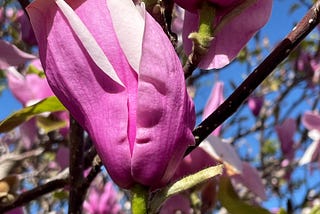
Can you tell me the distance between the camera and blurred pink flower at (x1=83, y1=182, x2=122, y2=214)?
6.07 ft

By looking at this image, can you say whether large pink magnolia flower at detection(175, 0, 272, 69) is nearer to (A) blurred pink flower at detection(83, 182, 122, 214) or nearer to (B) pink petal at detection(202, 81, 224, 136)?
(B) pink petal at detection(202, 81, 224, 136)

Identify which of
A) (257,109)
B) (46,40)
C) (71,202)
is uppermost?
(46,40)

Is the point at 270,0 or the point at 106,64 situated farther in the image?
the point at 270,0

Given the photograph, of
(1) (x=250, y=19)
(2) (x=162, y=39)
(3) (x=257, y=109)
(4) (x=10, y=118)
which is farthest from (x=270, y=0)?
(3) (x=257, y=109)

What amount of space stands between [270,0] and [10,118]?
1.33ft

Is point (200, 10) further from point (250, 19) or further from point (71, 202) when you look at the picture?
point (71, 202)

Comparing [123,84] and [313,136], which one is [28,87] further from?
[123,84]

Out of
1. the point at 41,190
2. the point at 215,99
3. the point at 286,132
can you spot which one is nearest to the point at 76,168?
the point at 41,190

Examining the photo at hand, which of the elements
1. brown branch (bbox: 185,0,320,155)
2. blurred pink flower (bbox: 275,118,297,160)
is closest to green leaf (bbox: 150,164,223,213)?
brown branch (bbox: 185,0,320,155)

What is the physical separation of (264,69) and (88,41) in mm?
246

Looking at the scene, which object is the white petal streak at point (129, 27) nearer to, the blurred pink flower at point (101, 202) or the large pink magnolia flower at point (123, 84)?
the large pink magnolia flower at point (123, 84)

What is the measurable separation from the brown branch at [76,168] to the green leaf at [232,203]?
8.8 inches

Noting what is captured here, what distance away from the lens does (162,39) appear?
1.72ft

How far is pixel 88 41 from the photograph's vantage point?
52 centimetres
